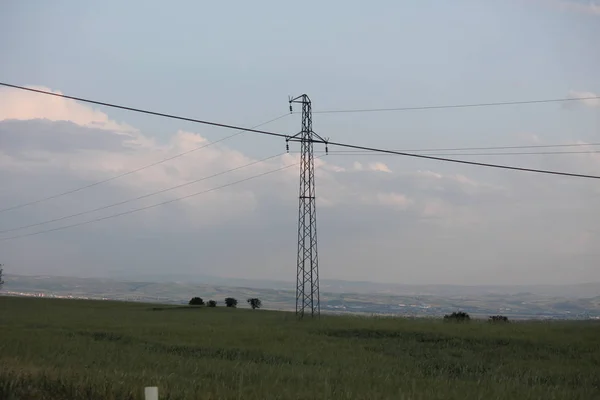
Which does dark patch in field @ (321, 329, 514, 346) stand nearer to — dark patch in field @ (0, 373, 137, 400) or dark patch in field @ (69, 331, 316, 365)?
dark patch in field @ (69, 331, 316, 365)

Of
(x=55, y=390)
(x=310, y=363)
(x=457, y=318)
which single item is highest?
(x=55, y=390)

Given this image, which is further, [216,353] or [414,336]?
[414,336]

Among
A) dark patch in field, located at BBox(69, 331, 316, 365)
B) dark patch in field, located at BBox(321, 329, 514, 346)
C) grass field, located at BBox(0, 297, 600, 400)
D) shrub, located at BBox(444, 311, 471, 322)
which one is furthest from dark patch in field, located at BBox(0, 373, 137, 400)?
shrub, located at BBox(444, 311, 471, 322)

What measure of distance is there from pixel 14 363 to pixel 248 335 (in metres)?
23.3

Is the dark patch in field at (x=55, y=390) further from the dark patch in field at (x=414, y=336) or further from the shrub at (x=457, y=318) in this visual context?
the shrub at (x=457, y=318)

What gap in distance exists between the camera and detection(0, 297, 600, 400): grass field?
1407 cm

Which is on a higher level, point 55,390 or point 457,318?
point 55,390

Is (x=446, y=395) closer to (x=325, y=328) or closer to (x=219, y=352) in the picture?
(x=219, y=352)

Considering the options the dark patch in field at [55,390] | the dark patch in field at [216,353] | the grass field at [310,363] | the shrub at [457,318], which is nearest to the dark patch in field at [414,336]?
the grass field at [310,363]

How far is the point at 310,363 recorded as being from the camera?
2625 centimetres

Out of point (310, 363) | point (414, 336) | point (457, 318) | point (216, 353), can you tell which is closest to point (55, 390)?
point (310, 363)

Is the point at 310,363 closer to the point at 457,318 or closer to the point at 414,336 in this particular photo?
the point at 414,336

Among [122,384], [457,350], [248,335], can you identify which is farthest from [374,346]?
[122,384]

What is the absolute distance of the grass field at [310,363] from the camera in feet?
46.2
